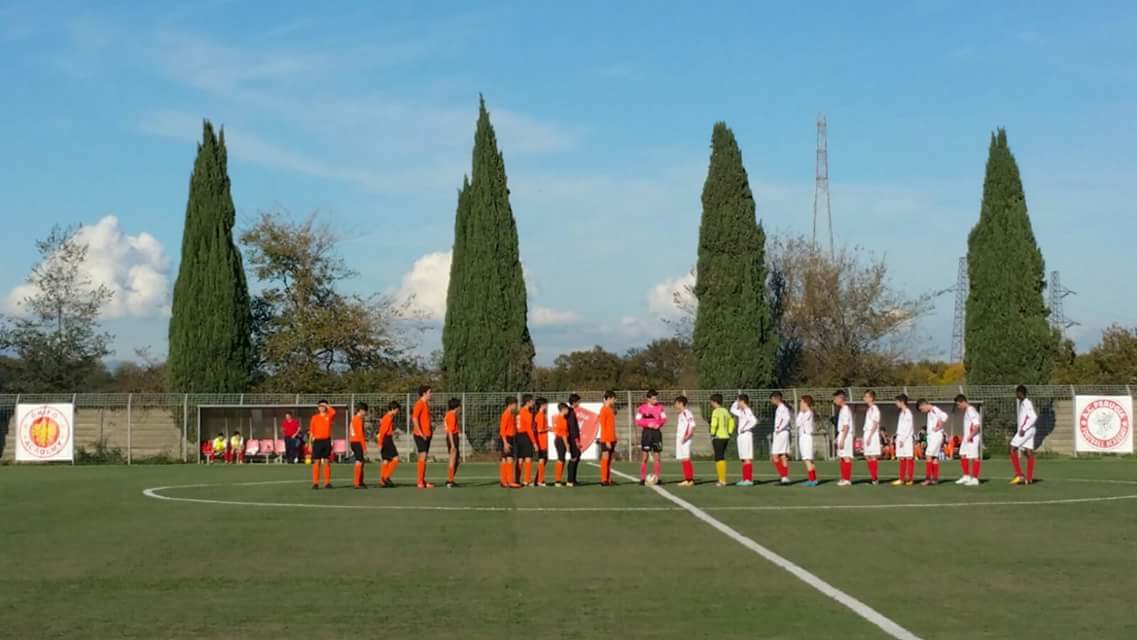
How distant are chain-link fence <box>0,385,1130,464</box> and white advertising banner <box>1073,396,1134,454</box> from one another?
27.1 inches

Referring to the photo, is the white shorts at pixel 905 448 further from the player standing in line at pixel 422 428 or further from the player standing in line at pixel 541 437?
the player standing in line at pixel 422 428

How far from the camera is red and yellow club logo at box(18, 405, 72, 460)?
4694 centimetres

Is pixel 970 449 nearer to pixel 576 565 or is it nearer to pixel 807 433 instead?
pixel 807 433

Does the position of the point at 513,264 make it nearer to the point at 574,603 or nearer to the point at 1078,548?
the point at 1078,548

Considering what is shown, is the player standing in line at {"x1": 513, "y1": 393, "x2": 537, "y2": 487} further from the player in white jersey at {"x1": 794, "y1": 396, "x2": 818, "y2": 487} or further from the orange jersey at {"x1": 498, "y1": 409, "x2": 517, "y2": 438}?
the player in white jersey at {"x1": 794, "y1": 396, "x2": 818, "y2": 487}

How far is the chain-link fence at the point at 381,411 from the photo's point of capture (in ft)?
155

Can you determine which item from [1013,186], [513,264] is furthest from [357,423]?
[1013,186]

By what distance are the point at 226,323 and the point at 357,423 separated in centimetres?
2748

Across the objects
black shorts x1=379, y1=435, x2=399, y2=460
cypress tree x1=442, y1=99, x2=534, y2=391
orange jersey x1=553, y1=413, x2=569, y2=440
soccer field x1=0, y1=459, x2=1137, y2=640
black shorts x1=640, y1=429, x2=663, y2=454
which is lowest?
soccer field x1=0, y1=459, x2=1137, y2=640

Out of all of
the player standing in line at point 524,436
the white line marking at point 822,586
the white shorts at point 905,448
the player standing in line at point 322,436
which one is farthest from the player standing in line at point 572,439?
the white line marking at point 822,586

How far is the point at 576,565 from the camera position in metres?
14.3

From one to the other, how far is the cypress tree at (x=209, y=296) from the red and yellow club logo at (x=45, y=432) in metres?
7.78

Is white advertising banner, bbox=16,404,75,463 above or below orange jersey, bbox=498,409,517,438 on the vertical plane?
below

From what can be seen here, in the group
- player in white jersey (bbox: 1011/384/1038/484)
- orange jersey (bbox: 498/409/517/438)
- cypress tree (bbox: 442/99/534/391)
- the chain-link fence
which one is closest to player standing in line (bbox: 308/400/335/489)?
orange jersey (bbox: 498/409/517/438)
